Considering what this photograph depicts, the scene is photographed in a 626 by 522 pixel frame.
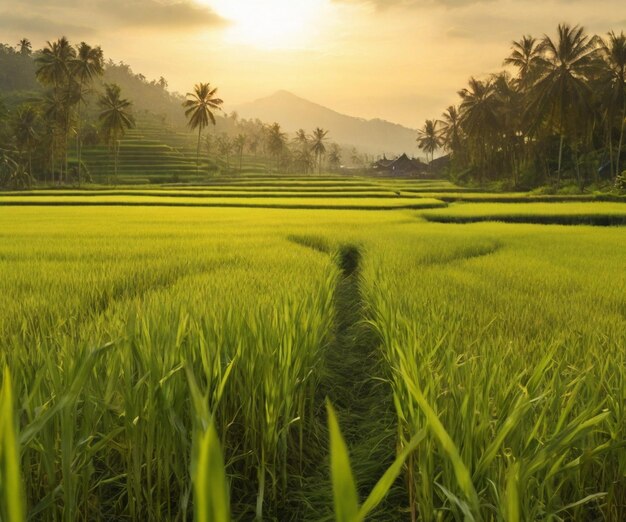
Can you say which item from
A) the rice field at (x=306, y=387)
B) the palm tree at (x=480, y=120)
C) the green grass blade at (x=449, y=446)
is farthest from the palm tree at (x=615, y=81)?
the green grass blade at (x=449, y=446)

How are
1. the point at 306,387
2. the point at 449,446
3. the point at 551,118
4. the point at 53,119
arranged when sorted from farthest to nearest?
the point at 53,119 < the point at 551,118 < the point at 306,387 < the point at 449,446

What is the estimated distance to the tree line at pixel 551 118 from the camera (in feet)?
91.6

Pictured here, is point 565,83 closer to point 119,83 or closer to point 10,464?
point 10,464

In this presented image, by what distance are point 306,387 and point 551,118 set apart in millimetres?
29710

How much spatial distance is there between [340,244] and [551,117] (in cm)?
2485

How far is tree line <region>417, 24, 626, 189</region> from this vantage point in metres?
27.9

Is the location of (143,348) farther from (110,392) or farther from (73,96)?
(73,96)

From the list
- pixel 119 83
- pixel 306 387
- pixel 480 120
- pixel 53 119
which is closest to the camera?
pixel 306 387

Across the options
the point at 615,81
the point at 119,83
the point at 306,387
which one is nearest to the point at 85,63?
the point at 615,81

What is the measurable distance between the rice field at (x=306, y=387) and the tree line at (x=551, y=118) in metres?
22.7

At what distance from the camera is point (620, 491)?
5.00 ft

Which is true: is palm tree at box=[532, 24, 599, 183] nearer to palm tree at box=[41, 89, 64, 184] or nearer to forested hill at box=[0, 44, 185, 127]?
palm tree at box=[41, 89, 64, 184]

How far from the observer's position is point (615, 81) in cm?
2908

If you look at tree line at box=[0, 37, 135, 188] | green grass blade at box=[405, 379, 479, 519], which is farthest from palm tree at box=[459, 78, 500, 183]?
green grass blade at box=[405, 379, 479, 519]
